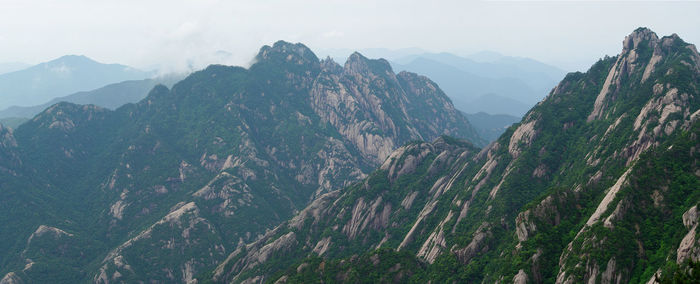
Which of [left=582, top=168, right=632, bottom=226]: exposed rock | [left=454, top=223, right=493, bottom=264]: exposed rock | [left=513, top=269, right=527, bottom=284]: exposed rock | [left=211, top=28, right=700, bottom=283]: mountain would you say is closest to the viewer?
[left=211, top=28, right=700, bottom=283]: mountain

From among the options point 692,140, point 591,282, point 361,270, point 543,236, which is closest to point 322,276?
point 361,270

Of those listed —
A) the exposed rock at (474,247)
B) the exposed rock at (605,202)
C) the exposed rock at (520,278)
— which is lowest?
the exposed rock at (474,247)

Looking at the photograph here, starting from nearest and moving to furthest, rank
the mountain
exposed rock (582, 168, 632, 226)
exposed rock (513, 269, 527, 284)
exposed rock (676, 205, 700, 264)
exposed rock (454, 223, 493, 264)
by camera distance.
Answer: exposed rock (676, 205, 700, 264), the mountain, exposed rock (513, 269, 527, 284), exposed rock (582, 168, 632, 226), exposed rock (454, 223, 493, 264)

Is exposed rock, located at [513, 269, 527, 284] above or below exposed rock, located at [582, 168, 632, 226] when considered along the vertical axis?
below

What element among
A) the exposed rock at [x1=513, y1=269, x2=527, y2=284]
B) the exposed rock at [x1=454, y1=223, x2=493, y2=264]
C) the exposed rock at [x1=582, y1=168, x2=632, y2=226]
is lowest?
the exposed rock at [x1=454, y1=223, x2=493, y2=264]

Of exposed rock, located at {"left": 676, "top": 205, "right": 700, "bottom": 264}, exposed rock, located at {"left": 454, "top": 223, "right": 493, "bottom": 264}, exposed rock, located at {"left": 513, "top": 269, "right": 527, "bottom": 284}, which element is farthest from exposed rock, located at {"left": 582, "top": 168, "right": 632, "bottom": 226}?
exposed rock, located at {"left": 454, "top": 223, "right": 493, "bottom": 264}

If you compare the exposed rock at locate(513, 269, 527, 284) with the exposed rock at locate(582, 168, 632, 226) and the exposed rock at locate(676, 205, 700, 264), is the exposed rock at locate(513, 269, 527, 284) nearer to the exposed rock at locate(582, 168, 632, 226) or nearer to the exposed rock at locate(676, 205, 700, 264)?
the exposed rock at locate(582, 168, 632, 226)

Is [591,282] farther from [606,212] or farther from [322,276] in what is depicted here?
[322,276]

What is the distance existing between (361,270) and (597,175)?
8285 centimetres

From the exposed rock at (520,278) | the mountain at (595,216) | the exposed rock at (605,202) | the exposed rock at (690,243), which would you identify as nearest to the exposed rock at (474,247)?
the mountain at (595,216)

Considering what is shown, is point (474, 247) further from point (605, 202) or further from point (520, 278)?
point (605, 202)

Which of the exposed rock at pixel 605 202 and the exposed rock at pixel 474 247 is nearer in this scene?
the exposed rock at pixel 605 202

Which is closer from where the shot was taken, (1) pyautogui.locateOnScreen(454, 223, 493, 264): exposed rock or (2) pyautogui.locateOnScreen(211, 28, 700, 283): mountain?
(2) pyautogui.locateOnScreen(211, 28, 700, 283): mountain

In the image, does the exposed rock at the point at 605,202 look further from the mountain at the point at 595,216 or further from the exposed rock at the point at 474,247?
the exposed rock at the point at 474,247
